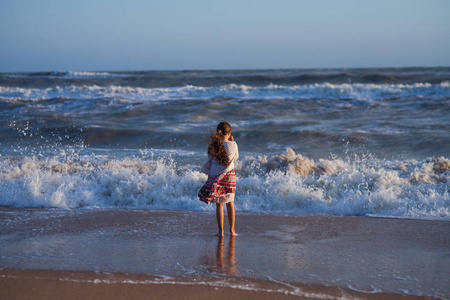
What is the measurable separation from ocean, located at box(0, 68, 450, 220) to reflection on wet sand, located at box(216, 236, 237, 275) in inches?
63.3

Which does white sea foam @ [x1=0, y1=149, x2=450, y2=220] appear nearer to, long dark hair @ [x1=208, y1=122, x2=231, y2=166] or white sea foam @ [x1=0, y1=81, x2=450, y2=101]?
long dark hair @ [x1=208, y1=122, x2=231, y2=166]

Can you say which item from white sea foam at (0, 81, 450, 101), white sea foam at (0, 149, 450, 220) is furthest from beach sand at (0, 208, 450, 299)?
white sea foam at (0, 81, 450, 101)

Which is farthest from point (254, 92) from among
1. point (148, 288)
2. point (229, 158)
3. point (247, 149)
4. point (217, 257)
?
point (148, 288)

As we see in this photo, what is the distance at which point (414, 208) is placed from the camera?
5996 millimetres

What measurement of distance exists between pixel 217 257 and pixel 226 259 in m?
0.10

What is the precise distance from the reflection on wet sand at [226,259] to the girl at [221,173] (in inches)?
11.2

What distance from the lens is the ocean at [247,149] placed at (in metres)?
6.44

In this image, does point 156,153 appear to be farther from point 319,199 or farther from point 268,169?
point 319,199

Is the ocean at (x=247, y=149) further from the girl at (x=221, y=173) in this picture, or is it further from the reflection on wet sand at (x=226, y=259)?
the reflection on wet sand at (x=226, y=259)

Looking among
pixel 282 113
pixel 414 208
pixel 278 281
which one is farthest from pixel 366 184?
pixel 282 113

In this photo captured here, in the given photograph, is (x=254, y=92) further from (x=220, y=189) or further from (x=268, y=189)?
(x=220, y=189)

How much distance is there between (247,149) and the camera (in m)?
11.1

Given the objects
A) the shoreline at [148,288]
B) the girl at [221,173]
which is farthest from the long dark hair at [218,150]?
the shoreline at [148,288]

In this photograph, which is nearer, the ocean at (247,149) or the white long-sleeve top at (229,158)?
the white long-sleeve top at (229,158)
